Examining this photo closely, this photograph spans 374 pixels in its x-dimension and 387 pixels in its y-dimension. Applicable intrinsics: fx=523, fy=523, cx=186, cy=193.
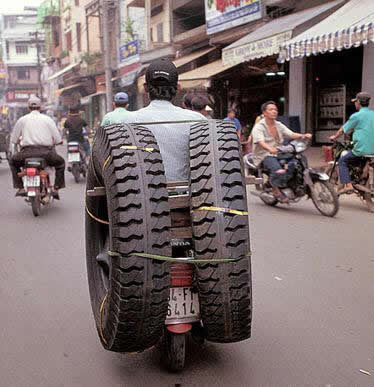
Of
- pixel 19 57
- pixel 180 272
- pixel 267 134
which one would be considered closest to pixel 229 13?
pixel 267 134

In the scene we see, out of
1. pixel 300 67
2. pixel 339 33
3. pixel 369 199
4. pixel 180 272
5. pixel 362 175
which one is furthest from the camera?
pixel 300 67

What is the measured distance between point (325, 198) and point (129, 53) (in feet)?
67.2

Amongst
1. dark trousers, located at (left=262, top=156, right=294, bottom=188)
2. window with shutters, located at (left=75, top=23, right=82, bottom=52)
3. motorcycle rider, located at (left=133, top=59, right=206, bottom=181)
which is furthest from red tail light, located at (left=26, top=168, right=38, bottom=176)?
window with shutters, located at (left=75, top=23, right=82, bottom=52)

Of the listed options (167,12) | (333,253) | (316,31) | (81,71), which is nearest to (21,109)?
(81,71)

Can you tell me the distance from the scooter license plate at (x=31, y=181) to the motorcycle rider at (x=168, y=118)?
4.33 m

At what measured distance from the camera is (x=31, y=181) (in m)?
7.21

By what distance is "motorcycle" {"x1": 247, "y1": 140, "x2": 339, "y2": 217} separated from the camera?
704cm

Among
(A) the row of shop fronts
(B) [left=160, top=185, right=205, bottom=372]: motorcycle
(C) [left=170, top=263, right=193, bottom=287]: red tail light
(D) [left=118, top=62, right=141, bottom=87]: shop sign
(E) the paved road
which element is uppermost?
(D) [left=118, top=62, right=141, bottom=87]: shop sign

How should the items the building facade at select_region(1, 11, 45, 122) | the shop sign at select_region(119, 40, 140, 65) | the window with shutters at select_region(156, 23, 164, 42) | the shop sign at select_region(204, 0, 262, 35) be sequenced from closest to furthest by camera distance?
the shop sign at select_region(204, 0, 262, 35), the window with shutters at select_region(156, 23, 164, 42), the shop sign at select_region(119, 40, 140, 65), the building facade at select_region(1, 11, 45, 122)

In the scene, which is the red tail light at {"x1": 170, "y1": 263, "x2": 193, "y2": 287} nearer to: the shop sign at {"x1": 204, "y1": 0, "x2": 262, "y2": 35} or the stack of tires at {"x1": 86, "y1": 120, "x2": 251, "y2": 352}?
the stack of tires at {"x1": 86, "y1": 120, "x2": 251, "y2": 352}

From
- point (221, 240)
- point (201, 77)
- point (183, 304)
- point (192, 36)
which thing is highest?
point (192, 36)

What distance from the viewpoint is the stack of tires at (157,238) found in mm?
2463

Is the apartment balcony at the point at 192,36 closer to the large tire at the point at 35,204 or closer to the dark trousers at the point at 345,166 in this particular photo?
the dark trousers at the point at 345,166

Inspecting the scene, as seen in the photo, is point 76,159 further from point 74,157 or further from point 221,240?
point 221,240
